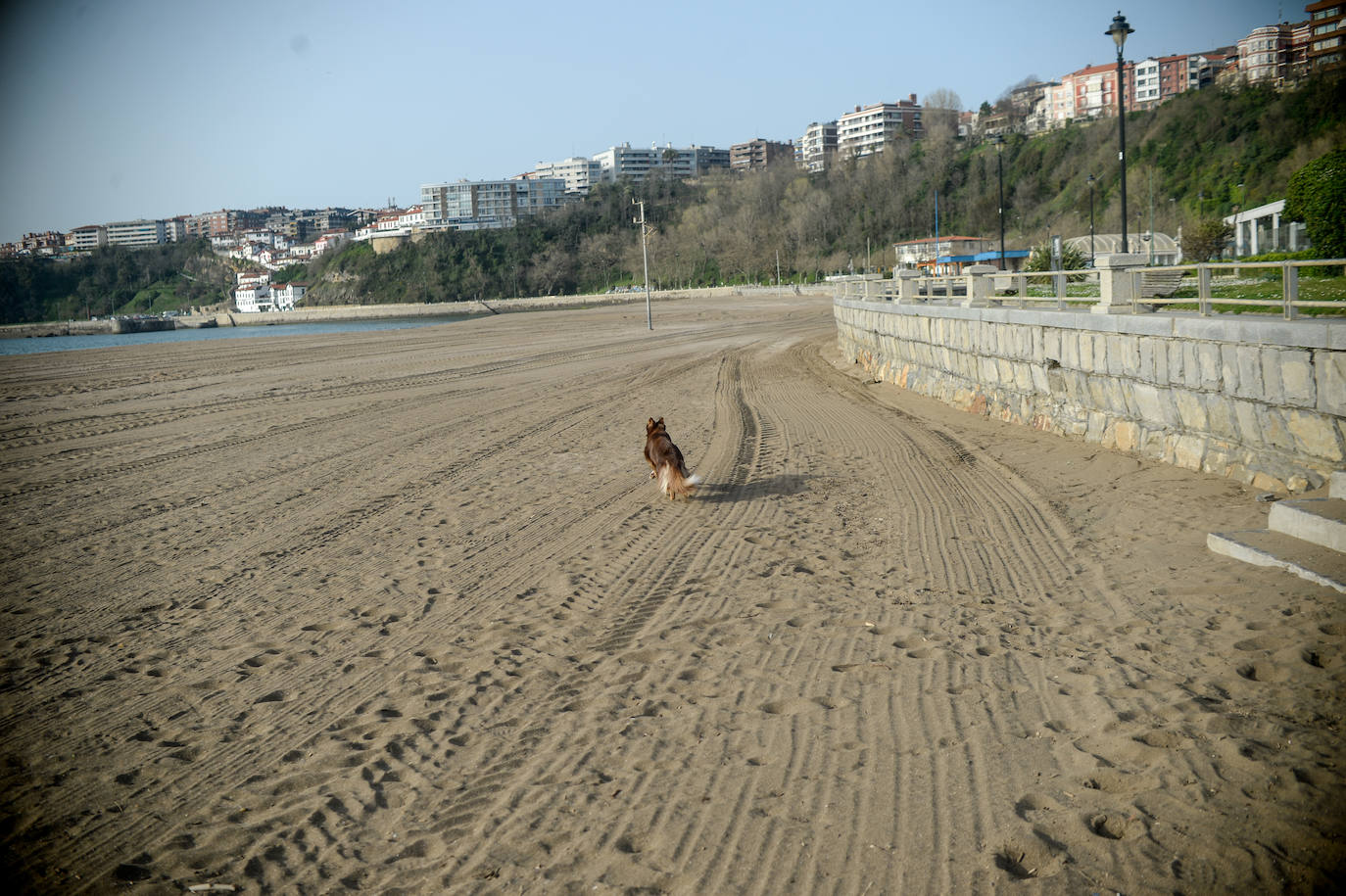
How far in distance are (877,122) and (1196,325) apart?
186 meters

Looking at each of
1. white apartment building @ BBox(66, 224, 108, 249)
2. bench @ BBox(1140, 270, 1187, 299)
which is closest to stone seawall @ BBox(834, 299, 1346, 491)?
bench @ BBox(1140, 270, 1187, 299)

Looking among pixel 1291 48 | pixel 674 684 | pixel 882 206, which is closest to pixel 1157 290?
pixel 674 684

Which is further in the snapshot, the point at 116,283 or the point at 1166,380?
the point at 116,283

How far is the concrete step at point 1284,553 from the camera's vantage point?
5562 millimetres

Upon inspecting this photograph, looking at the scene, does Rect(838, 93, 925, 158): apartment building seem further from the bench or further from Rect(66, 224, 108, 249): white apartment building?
the bench

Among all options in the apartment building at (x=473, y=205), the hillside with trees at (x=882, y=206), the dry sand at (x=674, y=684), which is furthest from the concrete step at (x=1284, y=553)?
the apartment building at (x=473, y=205)

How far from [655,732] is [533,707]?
75 centimetres

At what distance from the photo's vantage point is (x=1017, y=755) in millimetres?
3932

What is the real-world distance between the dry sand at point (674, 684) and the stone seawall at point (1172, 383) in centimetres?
45

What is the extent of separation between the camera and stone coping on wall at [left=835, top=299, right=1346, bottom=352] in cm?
690

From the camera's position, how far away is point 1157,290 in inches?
451

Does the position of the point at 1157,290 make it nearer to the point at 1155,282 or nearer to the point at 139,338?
the point at 1155,282

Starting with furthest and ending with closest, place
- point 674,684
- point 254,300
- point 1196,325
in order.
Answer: point 254,300 < point 1196,325 < point 674,684

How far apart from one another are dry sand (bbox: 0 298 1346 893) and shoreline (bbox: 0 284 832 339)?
6808 centimetres
